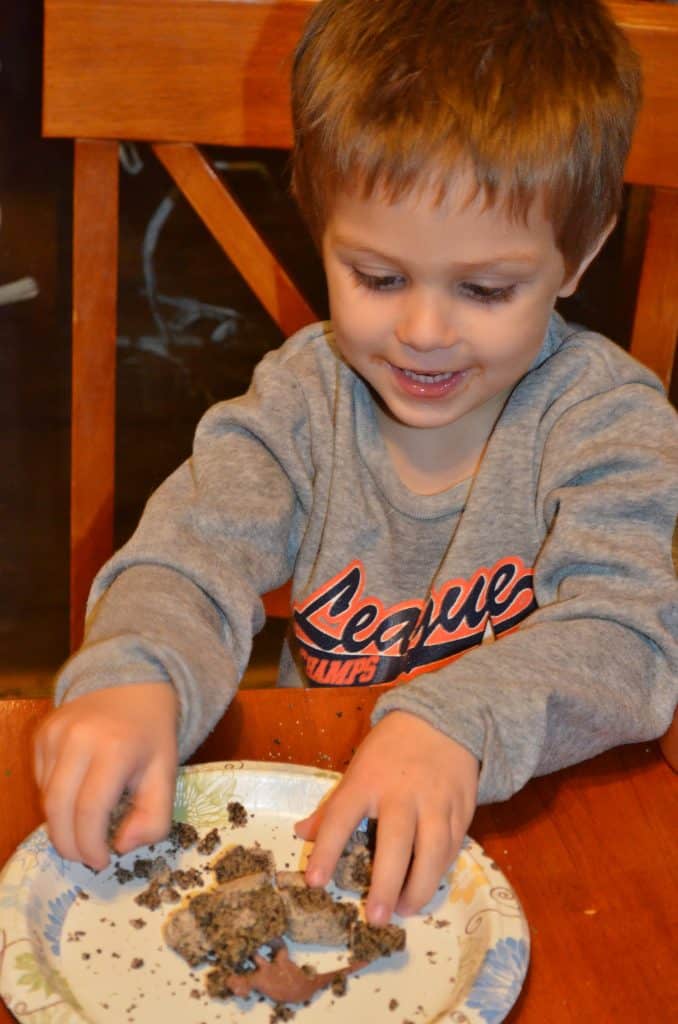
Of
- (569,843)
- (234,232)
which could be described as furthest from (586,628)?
(234,232)

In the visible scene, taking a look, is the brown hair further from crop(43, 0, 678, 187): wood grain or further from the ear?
crop(43, 0, 678, 187): wood grain

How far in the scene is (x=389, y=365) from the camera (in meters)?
1.04

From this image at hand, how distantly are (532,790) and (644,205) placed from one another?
197 cm

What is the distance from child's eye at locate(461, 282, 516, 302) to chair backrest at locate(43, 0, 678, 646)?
14.6 inches

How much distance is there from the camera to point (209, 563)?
1.01 metres

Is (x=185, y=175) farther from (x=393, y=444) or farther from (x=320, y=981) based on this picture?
(x=320, y=981)

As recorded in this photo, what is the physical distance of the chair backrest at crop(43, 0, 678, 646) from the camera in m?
→ 1.22

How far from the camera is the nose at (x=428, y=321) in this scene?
37.3 inches

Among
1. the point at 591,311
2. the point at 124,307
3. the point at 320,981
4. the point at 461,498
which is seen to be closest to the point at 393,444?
the point at 461,498

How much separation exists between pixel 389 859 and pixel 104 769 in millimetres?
174

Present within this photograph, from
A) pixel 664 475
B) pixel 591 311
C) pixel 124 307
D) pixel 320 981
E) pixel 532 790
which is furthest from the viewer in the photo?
pixel 124 307

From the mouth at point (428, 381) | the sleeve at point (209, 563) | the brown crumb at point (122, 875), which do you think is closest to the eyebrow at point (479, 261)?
the mouth at point (428, 381)

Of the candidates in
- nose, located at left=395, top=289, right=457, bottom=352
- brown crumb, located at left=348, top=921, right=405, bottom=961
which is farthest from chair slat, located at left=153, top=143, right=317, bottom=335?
brown crumb, located at left=348, top=921, right=405, bottom=961

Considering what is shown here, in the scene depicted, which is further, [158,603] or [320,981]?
[158,603]
